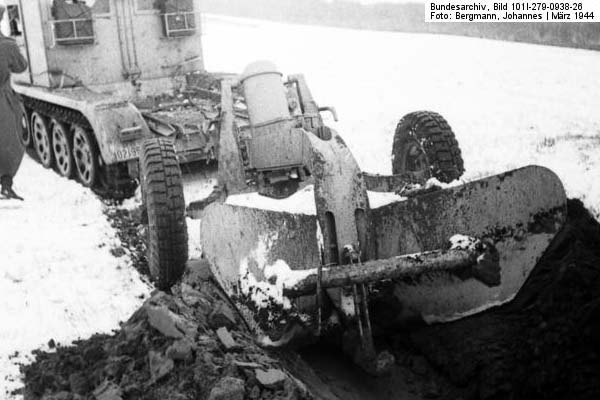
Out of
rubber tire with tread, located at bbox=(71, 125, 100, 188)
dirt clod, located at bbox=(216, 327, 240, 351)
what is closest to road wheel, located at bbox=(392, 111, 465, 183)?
dirt clod, located at bbox=(216, 327, 240, 351)

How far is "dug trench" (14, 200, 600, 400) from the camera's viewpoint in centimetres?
338

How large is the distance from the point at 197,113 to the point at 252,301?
4954 mm

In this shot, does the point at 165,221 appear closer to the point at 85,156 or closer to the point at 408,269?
the point at 408,269

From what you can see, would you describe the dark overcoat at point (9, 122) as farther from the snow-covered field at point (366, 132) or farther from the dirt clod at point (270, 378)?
the dirt clod at point (270, 378)

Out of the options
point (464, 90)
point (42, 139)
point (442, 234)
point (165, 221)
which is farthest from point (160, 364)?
point (464, 90)

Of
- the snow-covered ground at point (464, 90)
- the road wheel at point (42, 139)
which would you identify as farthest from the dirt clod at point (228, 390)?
the road wheel at point (42, 139)

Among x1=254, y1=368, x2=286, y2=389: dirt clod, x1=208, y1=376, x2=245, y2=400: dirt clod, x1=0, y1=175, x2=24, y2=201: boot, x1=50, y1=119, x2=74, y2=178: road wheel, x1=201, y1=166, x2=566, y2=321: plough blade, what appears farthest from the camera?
x1=50, y1=119, x2=74, y2=178: road wheel

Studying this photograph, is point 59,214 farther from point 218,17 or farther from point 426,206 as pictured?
point 218,17

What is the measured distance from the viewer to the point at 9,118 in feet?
27.2

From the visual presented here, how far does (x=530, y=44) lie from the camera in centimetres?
1823

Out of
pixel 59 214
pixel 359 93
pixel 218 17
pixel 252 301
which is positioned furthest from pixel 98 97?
pixel 218 17

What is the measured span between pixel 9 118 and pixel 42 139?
1.88 meters

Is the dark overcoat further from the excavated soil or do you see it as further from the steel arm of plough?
the excavated soil

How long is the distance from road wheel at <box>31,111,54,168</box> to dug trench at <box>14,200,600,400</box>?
6030 millimetres
